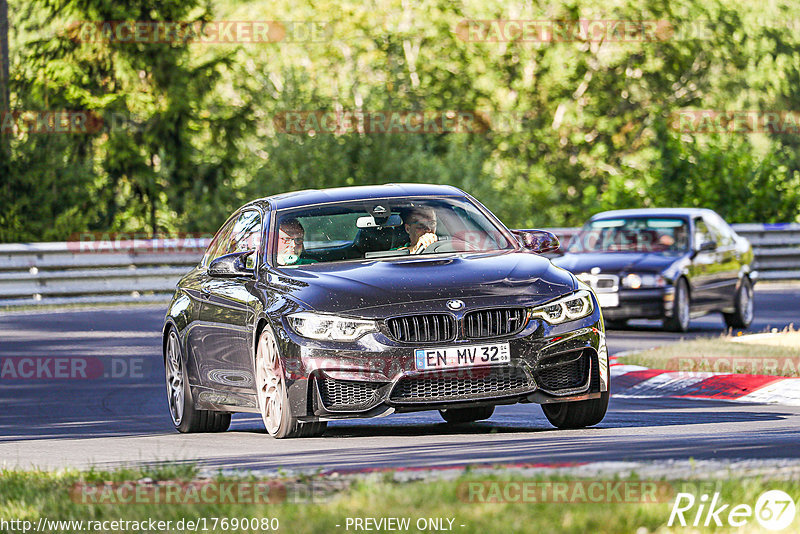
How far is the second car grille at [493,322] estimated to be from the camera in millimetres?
9359

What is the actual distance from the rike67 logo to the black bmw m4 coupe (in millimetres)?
3444

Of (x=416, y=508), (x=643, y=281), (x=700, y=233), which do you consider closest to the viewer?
(x=416, y=508)

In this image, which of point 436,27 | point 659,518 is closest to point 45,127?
point 436,27

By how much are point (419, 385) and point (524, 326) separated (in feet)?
2.29

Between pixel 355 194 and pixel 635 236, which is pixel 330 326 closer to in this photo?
pixel 355 194

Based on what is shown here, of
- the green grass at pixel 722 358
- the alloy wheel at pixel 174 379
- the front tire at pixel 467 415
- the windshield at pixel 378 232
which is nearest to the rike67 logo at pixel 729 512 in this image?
the windshield at pixel 378 232

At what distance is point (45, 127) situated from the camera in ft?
Answer: 105

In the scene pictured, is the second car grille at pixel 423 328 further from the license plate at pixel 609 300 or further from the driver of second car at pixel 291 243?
the license plate at pixel 609 300

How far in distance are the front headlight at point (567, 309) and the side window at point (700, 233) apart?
11.7 m

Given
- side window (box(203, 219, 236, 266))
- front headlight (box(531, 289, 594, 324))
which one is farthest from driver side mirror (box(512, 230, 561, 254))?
side window (box(203, 219, 236, 266))

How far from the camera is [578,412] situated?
33.0 feet

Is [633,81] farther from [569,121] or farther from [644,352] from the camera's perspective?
[644,352]

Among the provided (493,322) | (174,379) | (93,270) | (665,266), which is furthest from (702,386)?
(93,270)

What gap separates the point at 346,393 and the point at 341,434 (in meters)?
1.01
